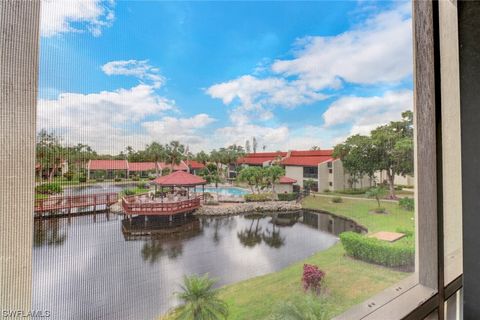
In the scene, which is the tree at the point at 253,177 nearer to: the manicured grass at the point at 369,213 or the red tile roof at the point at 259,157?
the red tile roof at the point at 259,157

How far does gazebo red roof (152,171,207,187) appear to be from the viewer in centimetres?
99

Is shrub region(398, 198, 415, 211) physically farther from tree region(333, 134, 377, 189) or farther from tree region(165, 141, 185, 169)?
tree region(165, 141, 185, 169)

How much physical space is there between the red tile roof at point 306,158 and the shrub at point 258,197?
205 mm

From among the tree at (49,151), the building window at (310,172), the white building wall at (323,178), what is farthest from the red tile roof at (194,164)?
the white building wall at (323,178)

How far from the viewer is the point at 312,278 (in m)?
1.23

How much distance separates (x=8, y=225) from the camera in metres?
0.52

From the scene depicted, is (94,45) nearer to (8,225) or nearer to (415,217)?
(8,225)

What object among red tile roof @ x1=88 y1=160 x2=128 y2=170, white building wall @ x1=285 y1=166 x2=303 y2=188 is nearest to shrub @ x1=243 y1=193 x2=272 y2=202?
white building wall @ x1=285 y1=166 x2=303 y2=188

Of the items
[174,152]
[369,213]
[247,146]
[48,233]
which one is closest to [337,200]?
[369,213]

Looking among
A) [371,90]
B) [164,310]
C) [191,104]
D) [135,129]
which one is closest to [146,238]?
[164,310]

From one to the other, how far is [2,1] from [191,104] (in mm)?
591

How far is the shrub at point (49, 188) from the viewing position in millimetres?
634

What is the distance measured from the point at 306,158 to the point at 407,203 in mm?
807

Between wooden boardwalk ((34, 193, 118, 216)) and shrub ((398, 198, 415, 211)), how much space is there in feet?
5.61
